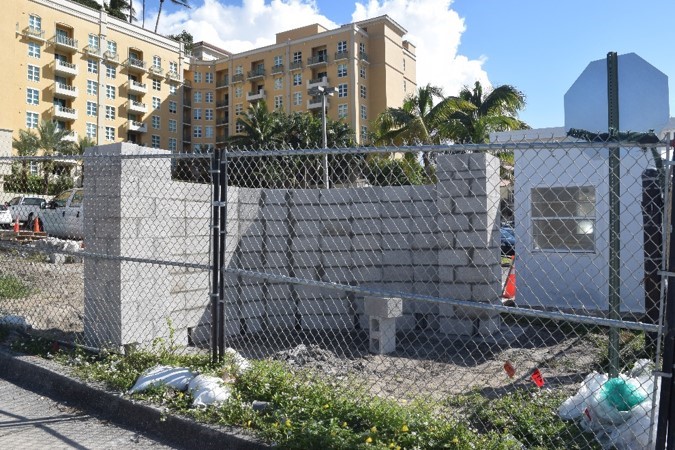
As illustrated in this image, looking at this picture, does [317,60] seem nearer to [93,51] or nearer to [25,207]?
[93,51]

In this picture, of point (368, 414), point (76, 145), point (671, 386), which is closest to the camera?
point (671, 386)

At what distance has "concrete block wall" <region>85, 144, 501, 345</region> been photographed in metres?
6.70

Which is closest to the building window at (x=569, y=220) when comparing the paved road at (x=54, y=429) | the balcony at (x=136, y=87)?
the paved road at (x=54, y=429)

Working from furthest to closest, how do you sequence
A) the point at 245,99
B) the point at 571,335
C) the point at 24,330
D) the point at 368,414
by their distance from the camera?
1. the point at 245,99
2. the point at 571,335
3. the point at 24,330
4. the point at 368,414

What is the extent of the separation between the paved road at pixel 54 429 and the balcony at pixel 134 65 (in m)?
53.7

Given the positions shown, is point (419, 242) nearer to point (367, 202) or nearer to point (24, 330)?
point (367, 202)

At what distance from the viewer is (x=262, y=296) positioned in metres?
7.84

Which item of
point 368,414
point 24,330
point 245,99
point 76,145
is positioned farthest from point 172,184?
point 245,99

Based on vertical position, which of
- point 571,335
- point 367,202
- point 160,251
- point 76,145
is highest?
point 76,145

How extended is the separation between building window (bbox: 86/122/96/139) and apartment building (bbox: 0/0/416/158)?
6.6 inches

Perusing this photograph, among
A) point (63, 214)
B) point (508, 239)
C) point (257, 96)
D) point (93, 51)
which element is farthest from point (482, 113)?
point (93, 51)

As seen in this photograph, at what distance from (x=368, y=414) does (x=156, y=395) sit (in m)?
1.64

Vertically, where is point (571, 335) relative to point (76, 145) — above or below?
below

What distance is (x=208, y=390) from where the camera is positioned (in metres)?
3.83
